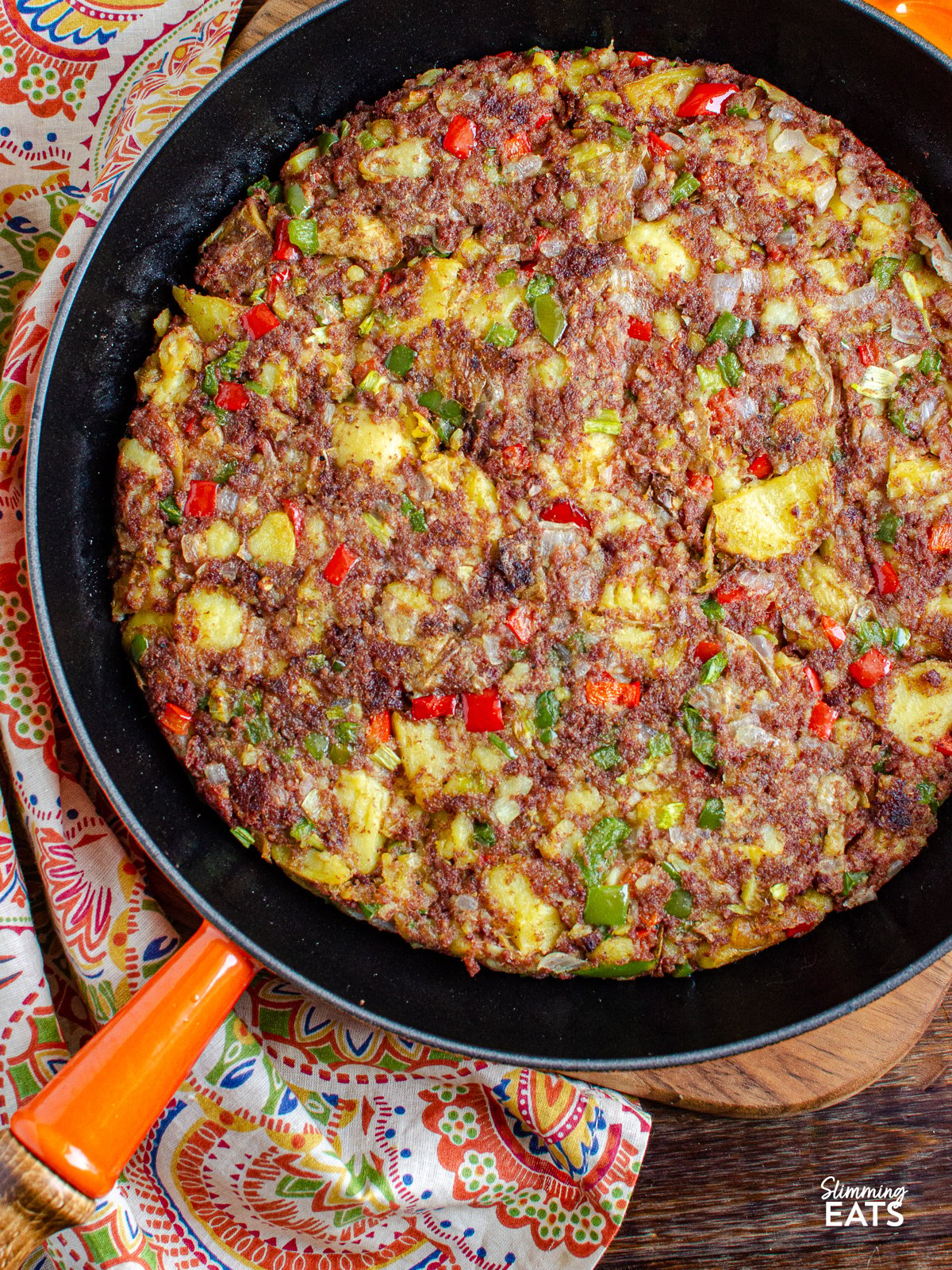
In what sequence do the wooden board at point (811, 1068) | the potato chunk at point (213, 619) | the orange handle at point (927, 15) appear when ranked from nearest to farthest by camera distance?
1. the potato chunk at point (213, 619)
2. the wooden board at point (811, 1068)
3. the orange handle at point (927, 15)

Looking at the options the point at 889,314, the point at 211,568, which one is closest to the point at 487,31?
the point at 889,314

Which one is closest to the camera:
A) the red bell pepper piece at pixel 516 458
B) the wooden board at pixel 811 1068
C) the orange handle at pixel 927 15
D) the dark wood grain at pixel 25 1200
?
the dark wood grain at pixel 25 1200

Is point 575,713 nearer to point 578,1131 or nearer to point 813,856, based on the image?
point 813,856

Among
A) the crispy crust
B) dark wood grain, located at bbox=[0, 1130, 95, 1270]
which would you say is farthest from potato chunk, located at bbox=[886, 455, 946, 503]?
dark wood grain, located at bbox=[0, 1130, 95, 1270]

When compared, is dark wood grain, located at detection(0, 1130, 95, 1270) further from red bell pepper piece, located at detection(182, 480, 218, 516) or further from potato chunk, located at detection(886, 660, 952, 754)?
potato chunk, located at detection(886, 660, 952, 754)

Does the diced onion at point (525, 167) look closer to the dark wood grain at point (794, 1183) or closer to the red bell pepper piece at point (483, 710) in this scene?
the red bell pepper piece at point (483, 710)

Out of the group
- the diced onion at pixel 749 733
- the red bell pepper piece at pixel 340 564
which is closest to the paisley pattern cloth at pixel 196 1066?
the red bell pepper piece at pixel 340 564
